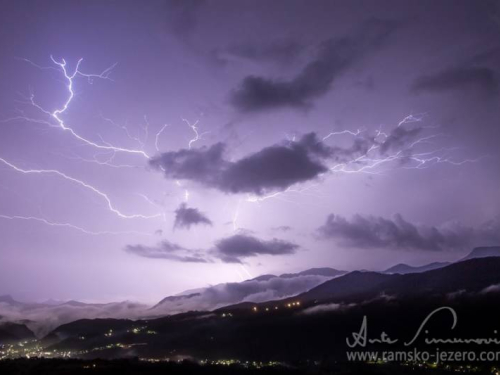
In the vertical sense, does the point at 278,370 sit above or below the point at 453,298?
below

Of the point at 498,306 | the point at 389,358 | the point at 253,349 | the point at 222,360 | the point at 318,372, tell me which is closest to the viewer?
the point at 318,372

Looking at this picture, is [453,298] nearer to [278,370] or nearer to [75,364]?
[278,370]

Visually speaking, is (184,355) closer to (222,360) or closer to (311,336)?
(222,360)

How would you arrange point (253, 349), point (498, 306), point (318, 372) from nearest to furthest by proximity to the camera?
point (318, 372) → point (498, 306) → point (253, 349)

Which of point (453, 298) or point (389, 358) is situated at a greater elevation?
point (453, 298)

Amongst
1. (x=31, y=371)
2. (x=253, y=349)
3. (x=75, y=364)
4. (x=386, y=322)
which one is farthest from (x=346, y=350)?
(x=31, y=371)

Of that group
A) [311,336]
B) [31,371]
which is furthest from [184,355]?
[31,371]

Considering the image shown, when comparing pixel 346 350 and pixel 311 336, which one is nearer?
pixel 346 350

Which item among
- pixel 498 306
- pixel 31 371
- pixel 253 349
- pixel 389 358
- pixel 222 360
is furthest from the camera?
A: pixel 253 349

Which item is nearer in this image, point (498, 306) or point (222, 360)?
point (498, 306)
